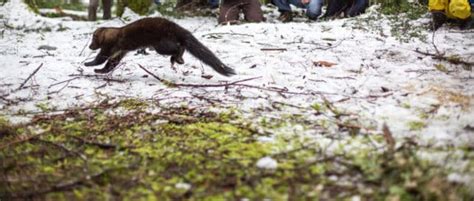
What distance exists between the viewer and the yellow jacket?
4.95 metres

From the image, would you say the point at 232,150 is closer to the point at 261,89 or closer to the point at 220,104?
the point at 220,104

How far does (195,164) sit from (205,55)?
5.90ft

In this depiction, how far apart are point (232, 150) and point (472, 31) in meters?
4.04

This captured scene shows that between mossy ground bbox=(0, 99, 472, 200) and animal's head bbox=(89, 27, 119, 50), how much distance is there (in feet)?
5.22

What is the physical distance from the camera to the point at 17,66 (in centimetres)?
428

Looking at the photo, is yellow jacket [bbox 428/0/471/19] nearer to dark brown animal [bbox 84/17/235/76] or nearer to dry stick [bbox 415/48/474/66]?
dry stick [bbox 415/48/474/66]

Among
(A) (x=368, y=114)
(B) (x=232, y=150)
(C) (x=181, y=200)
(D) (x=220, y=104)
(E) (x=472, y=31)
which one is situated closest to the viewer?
(C) (x=181, y=200)

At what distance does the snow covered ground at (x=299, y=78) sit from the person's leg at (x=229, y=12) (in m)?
1.02

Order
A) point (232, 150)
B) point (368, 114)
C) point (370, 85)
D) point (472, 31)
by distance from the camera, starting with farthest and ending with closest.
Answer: point (472, 31) < point (370, 85) < point (368, 114) < point (232, 150)

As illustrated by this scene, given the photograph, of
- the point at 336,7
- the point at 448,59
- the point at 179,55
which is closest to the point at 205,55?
the point at 179,55

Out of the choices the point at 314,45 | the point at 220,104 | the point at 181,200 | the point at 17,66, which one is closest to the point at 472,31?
the point at 314,45

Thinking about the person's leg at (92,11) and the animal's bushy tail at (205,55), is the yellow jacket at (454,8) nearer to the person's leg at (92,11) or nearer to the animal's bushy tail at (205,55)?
the animal's bushy tail at (205,55)

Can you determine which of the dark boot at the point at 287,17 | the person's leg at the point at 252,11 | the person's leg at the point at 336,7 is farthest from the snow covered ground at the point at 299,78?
the dark boot at the point at 287,17

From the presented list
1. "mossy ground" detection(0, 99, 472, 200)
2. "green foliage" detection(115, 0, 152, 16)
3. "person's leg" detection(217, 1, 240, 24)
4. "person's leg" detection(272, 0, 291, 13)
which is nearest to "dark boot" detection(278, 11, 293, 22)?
"person's leg" detection(272, 0, 291, 13)
